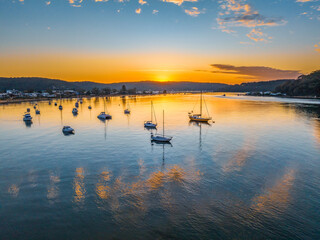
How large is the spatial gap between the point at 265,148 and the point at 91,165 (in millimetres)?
41399

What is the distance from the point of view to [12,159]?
41250mm

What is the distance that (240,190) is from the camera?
28109mm

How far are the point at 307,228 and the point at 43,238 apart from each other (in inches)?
1064

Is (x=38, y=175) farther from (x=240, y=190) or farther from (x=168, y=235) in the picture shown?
(x=240, y=190)

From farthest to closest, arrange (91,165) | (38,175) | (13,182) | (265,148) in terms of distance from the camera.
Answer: (265,148) < (91,165) < (38,175) < (13,182)

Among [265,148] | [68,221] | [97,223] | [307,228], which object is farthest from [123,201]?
[265,148]

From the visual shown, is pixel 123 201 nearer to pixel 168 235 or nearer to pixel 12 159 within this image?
A: pixel 168 235

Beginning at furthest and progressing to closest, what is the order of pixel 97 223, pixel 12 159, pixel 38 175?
pixel 12 159
pixel 38 175
pixel 97 223

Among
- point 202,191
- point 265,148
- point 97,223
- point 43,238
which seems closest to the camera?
point 43,238

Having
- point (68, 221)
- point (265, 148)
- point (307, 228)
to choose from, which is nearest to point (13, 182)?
point (68, 221)

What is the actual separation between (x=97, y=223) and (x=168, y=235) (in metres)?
7.93

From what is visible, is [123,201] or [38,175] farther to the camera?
[38,175]

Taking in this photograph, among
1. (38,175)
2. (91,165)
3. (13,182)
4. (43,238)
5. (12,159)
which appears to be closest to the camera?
(43,238)

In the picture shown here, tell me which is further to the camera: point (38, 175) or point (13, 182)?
point (38, 175)
